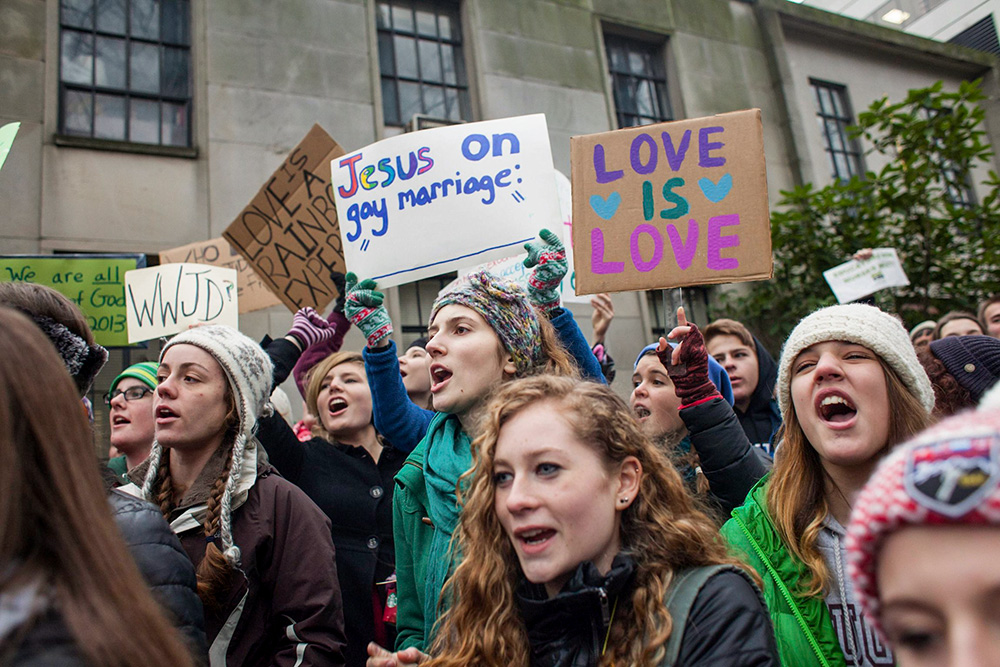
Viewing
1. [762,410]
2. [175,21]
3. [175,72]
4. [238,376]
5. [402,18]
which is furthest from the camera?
[402,18]

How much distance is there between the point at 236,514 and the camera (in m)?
2.38

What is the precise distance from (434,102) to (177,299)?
6444 mm

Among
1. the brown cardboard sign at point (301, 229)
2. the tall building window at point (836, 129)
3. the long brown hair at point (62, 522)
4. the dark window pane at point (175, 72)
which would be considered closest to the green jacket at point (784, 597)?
the long brown hair at point (62, 522)

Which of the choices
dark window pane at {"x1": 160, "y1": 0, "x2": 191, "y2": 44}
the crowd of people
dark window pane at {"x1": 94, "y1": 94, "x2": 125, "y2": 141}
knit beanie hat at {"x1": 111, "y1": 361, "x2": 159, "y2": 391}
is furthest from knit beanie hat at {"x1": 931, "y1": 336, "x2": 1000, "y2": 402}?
dark window pane at {"x1": 160, "y1": 0, "x2": 191, "y2": 44}

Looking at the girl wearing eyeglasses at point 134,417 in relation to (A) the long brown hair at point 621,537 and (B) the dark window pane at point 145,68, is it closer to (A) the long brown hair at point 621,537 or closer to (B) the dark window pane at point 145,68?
(A) the long brown hair at point 621,537

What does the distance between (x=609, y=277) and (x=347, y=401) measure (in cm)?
150

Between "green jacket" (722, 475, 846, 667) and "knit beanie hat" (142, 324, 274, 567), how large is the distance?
5.16 ft

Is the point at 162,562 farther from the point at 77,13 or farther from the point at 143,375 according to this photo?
the point at 77,13

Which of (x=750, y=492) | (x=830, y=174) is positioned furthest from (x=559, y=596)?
(x=830, y=174)

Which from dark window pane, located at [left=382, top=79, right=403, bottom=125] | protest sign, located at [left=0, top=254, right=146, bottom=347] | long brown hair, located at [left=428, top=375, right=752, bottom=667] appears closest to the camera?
long brown hair, located at [left=428, top=375, right=752, bottom=667]

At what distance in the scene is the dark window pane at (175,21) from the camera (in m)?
8.77

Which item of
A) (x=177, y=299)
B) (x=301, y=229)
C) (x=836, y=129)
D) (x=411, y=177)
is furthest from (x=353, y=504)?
(x=836, y=129)

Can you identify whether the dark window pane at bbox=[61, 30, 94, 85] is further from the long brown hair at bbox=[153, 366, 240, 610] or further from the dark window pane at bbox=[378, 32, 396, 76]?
the long brown hair at bbox=[153, 366, 240, 610]

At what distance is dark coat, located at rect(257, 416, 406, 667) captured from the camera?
3.04 meters
